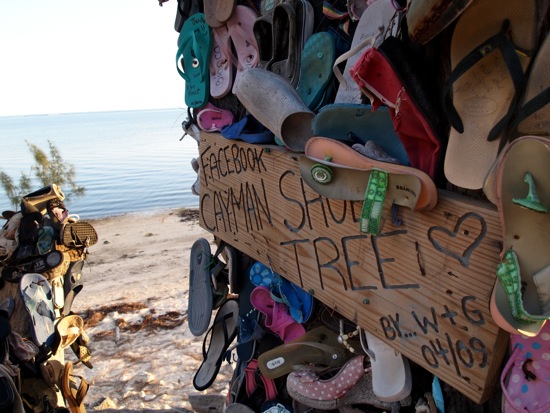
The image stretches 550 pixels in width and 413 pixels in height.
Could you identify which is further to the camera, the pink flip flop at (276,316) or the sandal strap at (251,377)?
the sandal strap at (251,377)

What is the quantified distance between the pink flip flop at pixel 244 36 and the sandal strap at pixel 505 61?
2.56ft

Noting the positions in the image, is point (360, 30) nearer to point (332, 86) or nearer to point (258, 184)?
point (332, 86)

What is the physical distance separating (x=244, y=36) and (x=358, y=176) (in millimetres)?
814

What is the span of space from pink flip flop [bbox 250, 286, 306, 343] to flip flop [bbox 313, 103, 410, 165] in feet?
2.30

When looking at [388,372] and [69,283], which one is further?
[69,283]

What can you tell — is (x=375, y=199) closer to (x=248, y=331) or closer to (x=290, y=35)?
(x=290, y=35)

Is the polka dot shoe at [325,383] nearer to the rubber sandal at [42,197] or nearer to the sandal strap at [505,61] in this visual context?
the sandal strap at [505,61]

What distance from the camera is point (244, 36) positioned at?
1.47m

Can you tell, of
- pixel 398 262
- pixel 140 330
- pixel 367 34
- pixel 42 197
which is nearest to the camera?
pixel 398 262

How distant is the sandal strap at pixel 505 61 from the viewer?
687 millimetres

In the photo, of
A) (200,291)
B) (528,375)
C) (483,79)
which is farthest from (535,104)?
(200,291)

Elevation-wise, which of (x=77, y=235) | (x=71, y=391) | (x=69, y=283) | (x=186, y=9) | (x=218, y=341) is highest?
(x=186, y=9)

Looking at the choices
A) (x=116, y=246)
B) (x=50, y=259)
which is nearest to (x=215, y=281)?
(x=50, y=259)

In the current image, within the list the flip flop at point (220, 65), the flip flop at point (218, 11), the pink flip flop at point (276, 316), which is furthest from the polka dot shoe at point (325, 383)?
the flip flop at point (218, 11)
